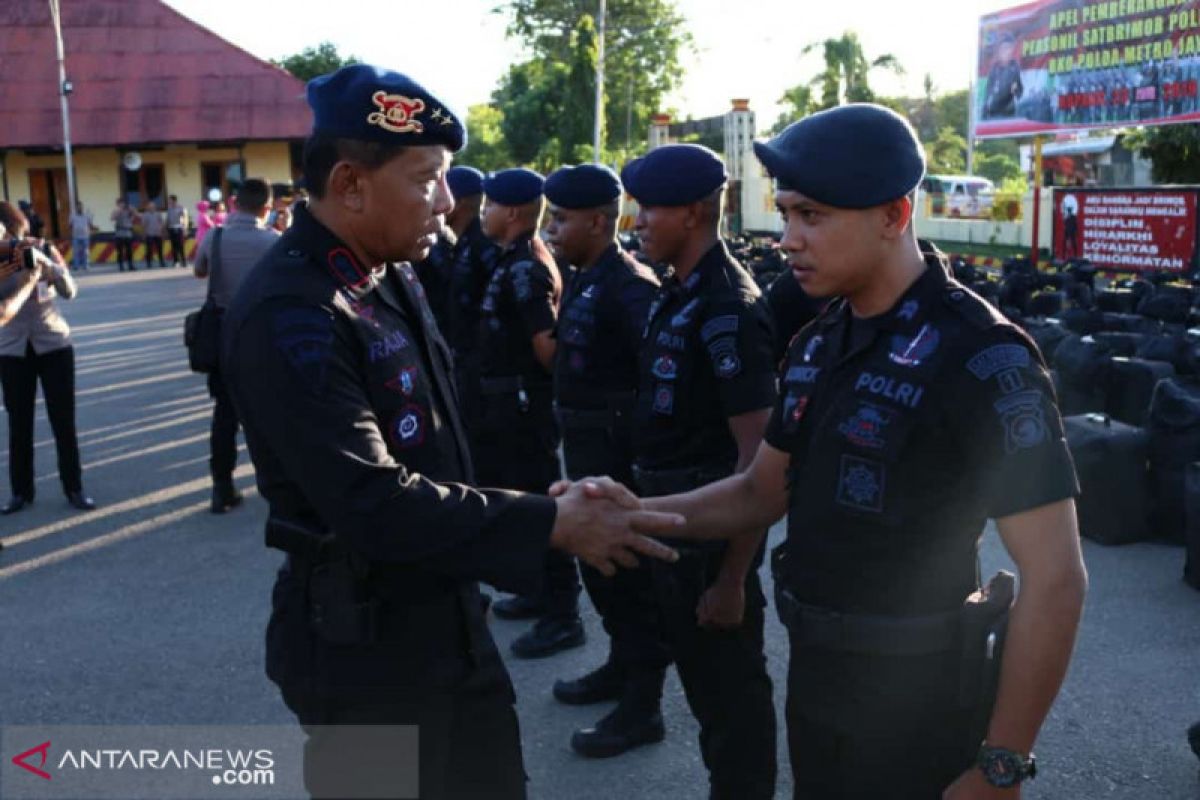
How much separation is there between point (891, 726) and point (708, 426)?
1400mm

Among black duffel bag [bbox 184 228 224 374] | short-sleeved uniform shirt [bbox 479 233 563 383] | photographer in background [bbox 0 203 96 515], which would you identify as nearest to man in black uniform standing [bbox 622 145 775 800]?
short-sleeved uniform shirt [bbox 479 233 563 383]

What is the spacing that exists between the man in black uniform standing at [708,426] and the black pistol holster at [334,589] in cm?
115

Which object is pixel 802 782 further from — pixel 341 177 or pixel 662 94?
pixel 662 94

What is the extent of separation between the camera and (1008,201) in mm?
30875

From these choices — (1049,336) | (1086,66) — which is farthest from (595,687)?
(1086,66)

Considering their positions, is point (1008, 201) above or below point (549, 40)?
below

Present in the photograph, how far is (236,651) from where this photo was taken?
4.87m

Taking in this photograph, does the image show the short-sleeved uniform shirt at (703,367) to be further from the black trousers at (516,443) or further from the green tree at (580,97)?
the green tree at (580,97)

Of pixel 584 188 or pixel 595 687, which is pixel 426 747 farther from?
pixel 584 188

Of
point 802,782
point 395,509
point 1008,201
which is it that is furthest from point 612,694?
point 1008,201

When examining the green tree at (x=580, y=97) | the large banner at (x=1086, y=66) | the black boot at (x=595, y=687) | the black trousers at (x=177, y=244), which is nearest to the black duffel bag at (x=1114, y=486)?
the black boot at (x=595, y=687)

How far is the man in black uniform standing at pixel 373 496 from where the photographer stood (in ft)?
6.85

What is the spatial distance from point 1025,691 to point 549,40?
183 feet

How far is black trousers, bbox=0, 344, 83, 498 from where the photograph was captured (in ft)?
22.5
